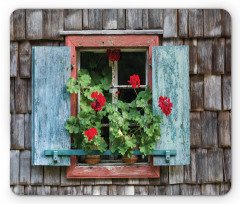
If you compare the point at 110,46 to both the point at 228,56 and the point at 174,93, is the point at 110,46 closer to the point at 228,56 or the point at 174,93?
the point at 174,93

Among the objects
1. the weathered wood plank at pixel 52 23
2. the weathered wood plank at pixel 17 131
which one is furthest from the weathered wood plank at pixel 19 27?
the weathered wood plank at pixel 17 131

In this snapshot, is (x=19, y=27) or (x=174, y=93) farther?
(x=19, y=27)

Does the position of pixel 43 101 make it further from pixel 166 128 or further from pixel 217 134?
pixel 217 134

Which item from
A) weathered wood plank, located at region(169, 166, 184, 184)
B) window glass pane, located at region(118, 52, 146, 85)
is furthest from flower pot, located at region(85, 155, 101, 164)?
window glass pane, located at region(118, 52, 146, 85)

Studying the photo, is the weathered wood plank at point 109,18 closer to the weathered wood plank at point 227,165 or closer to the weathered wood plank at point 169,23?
the weathered wood plank at point 169,23

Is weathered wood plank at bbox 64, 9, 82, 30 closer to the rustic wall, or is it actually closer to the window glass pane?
the rustic wall

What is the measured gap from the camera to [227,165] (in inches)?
124

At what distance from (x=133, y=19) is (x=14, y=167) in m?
1.72

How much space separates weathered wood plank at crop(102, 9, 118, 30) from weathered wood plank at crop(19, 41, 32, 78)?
720mm

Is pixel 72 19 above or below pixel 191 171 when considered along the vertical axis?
above

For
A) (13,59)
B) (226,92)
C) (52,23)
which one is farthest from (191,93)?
(13,59)

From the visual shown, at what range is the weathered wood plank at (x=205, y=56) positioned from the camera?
3143 millimetres

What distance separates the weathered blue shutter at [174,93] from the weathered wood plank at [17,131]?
1.22 m

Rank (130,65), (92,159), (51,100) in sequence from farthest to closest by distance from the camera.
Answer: (130,65) → (92,159) → (51,100)
